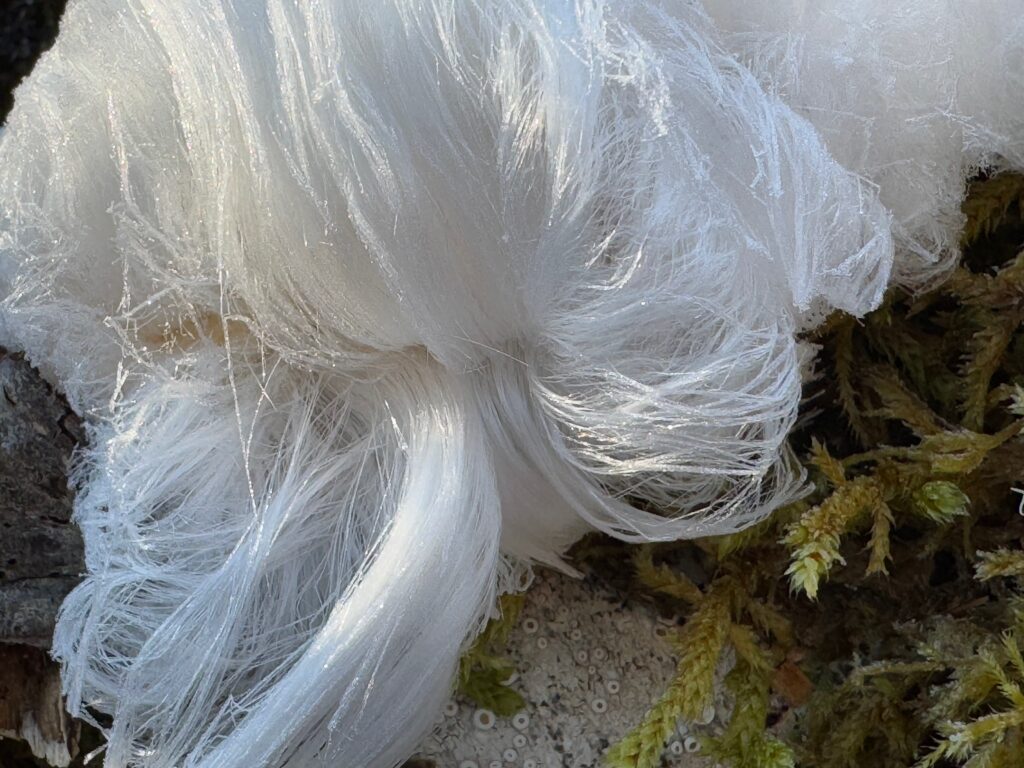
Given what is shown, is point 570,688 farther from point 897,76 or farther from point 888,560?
point 897,76

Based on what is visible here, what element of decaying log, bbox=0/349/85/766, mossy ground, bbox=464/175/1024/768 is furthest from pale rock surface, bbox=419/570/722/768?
decaying log, bbox=0/349/85/766

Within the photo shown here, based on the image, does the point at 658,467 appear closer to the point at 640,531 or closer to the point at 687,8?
the point at 640,531

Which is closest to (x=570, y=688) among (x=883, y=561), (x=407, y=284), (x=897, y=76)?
(x=883, y=561)

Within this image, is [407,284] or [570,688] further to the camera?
[570,688]

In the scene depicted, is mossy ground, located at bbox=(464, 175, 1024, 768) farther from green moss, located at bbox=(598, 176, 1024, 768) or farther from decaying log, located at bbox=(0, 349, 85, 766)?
decaying log, located at bbox=(0, 349, 85, 766)

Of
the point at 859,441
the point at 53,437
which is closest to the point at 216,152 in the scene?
the point at 53,437

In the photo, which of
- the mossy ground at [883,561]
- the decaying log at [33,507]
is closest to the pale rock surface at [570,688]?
the mossy ground at [883,561]

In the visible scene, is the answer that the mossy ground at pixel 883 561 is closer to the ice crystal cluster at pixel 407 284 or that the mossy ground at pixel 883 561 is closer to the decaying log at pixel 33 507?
the ice crystal cluster at pixel 407 284

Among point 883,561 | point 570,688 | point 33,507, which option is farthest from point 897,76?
point 33,507

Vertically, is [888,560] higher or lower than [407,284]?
lower
